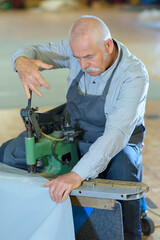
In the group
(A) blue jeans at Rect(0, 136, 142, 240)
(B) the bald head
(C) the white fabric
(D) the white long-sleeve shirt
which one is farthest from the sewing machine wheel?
(B) the bald head

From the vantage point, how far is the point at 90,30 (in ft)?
6.88

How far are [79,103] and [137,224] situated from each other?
72 cm

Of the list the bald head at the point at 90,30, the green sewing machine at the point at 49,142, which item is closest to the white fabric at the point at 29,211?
the green sewing machine at the point at 49,142

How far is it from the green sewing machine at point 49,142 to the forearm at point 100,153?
25cm

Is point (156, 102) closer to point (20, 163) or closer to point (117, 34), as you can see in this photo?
point (20, 163)

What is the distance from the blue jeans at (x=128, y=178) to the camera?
2.09 metres

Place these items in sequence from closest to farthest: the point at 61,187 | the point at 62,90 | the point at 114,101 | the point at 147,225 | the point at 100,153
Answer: the point at 61,187 → the point at 100,153 → the point at 114,101 → the point at 147,225 → the point at 62,90

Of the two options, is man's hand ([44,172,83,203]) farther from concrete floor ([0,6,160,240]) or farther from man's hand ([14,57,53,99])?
concrete floor ([0,6,160,240])

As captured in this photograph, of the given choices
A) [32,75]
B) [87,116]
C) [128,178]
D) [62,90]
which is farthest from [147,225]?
[62,90]

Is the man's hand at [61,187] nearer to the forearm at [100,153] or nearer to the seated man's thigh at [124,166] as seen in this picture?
the forearm at [100,153]

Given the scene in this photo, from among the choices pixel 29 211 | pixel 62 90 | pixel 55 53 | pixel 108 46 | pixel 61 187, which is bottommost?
pixel 62 90

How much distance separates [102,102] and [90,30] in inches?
15.5

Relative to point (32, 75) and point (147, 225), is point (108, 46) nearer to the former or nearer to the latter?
point (32, 75)

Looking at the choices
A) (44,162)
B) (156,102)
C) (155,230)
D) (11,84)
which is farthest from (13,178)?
(11,84)
